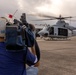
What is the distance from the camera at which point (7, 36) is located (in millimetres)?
2301

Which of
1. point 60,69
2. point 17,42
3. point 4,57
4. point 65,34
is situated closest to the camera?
point 17,42

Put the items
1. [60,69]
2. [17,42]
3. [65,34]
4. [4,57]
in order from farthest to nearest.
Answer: [65,34] → [60,69] → [4,57] → [17,42]

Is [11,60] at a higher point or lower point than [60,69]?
higher

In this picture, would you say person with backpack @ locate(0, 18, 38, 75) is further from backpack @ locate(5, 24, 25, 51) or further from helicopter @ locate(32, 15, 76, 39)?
helicopter @ locate(32, 15, 76, 39)

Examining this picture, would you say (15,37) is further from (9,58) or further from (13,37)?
(9,58)

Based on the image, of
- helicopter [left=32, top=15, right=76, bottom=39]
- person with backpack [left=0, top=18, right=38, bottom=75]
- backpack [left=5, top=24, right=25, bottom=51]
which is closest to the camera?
backpack [left=5, top=24, right=25, bottom=51]

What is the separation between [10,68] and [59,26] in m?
43.1

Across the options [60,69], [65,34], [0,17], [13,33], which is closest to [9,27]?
[13,33]

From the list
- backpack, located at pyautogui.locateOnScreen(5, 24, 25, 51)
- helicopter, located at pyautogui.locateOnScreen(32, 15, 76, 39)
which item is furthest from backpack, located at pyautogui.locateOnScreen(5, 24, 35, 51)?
helicopter, located at pyautogui.locateOnScreen(32, 15, 76, 39)

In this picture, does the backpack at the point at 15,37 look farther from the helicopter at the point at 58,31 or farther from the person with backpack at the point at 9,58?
the helicopter at the point at 58,31

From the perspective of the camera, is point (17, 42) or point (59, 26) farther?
point (59, 26)

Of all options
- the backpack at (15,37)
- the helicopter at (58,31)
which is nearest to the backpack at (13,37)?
the backpack at (15,37)

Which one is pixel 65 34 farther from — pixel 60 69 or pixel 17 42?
pixel 17 42

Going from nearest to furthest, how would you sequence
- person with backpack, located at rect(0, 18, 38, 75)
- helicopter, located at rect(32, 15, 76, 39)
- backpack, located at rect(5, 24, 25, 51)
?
1. backpack, located at rect(5, 24, 25, 51)
2. person with backpack, located at rect(0, 18, 38, 75)
3. helicopter, located at rect(32, 15, 76, 39)
